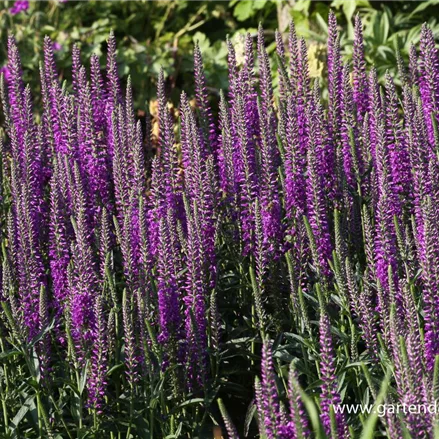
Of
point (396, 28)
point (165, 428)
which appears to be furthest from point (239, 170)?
point (396, 28)

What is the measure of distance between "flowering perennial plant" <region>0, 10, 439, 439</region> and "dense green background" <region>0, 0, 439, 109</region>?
388 centimetres

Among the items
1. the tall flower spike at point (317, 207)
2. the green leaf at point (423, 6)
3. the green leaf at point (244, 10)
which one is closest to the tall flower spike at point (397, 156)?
the tall flower spike at point (317, 207)

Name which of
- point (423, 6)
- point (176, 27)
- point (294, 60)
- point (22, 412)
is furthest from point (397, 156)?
point (176, 27)

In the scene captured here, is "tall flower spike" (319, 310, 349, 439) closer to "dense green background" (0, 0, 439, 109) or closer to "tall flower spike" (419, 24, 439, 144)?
"tall flower spike" (419, 24, 439, 144)

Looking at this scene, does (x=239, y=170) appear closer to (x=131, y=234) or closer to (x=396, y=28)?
(x=131, y=234)

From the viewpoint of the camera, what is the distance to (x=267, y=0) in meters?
9.55

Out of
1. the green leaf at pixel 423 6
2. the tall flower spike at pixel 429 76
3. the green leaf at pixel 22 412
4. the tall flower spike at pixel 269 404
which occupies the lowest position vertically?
the green leaf at pixel 22 412

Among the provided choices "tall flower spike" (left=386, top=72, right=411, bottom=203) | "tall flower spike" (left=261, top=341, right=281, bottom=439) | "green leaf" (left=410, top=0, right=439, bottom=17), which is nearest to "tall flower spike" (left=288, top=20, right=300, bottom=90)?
"tall flower spike" (left=386, top=72, right=411, bottom=203)

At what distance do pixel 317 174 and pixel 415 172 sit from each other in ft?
1.36

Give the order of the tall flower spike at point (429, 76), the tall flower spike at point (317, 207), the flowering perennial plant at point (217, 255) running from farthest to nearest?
the tall flower spike at point (429, 76), the tall flower spike at point (317, 207), the flowering perennial plant at point (217, 255)

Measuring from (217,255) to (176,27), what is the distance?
302 inches

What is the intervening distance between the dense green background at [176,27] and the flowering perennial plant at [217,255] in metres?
3.88

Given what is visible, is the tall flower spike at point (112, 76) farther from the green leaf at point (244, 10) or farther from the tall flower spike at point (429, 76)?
the green leaf at point (244, 10)

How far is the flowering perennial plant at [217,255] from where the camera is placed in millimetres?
3137
